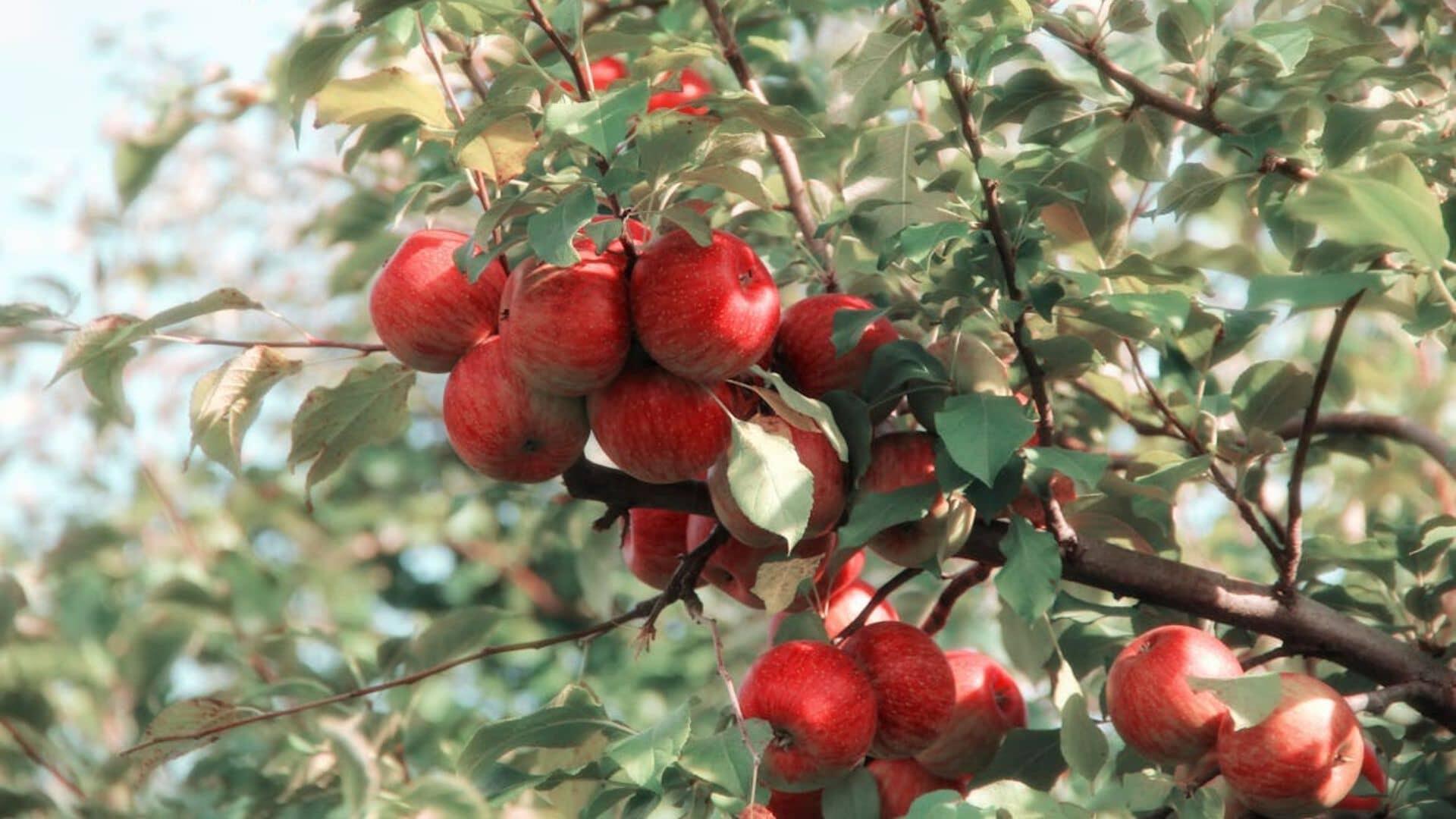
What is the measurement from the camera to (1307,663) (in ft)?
5.46

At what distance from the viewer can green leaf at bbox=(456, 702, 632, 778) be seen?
1288 millimetres

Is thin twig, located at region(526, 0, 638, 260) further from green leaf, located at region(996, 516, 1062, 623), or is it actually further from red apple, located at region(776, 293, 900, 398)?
green leaf, located at region(996, 516, 1062, 623)

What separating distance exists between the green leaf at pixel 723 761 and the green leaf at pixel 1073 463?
0.32m

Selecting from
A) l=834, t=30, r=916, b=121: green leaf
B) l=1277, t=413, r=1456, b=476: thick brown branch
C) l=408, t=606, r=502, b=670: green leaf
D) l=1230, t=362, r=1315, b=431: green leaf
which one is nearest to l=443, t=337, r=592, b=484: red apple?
l=834, t=30, r=916, b=121: green leaf

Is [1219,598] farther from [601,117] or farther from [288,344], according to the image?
[288,344]

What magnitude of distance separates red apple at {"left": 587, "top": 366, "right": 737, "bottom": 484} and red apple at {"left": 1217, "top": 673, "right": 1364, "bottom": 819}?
0.50 metres

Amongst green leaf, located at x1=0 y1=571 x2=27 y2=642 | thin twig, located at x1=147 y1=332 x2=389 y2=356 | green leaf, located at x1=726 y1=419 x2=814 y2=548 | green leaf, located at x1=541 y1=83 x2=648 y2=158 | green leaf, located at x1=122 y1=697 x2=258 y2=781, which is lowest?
green leaf, located at x1=0 y1=571 x2=27 y2=642

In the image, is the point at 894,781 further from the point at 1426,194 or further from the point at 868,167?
the point at 1426,194

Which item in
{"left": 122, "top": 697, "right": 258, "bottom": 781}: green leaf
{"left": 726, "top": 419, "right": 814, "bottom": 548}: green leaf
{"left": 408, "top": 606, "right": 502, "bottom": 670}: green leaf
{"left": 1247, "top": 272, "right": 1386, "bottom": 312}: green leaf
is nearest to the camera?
{"left": 1247, "top": 272, "right": 1386, "bottom": 312}: green leaf

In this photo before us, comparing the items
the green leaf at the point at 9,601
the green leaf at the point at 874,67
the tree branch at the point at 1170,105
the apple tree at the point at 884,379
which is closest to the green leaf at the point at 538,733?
the apple tree at the point at 884,379

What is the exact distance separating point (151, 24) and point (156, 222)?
710 mm

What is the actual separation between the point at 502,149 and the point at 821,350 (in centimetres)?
34

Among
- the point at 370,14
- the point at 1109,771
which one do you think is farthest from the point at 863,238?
the point at 1109,771

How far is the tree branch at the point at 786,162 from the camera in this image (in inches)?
59.5
